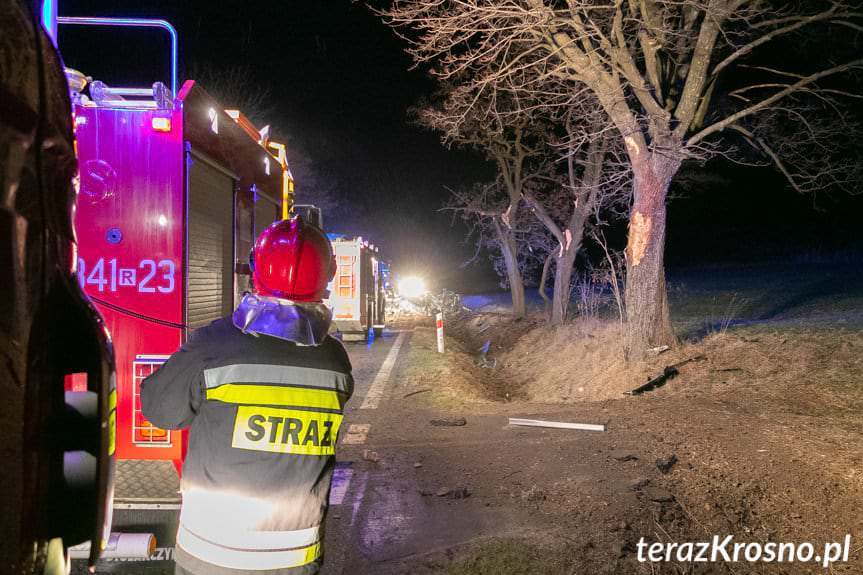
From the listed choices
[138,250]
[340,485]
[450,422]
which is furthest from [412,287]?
[138,250]

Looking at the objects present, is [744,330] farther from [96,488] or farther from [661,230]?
[96,488]

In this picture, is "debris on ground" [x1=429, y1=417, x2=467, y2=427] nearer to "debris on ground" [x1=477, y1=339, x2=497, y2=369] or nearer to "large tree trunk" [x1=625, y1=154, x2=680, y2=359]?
"large tree trunk" [x1=625, y1=154, x2=680, y2=359]

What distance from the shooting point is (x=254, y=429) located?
7.39 ft

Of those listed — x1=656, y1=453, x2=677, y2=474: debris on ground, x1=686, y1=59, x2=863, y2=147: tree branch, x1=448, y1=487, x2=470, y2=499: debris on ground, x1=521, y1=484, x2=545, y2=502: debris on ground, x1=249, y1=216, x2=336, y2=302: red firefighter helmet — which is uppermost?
x1=686, y1=59, x2=863, y2=147: tree branch

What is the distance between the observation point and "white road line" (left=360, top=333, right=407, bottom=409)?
9.51 meters

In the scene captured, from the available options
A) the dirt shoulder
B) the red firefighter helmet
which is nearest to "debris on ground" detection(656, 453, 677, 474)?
the dirt shoulder

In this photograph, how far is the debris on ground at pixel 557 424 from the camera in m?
7.02

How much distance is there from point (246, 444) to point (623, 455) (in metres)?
4.61

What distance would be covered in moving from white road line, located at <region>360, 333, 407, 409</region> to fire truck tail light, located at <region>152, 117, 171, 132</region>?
615cm

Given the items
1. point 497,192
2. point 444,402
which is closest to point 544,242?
point 497,192

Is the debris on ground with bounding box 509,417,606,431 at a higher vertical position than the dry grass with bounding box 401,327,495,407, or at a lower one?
higher

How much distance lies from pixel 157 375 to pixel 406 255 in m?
76.0

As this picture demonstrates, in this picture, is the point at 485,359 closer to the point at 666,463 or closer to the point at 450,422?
the point at 450,422

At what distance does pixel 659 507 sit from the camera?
15.3 ft
